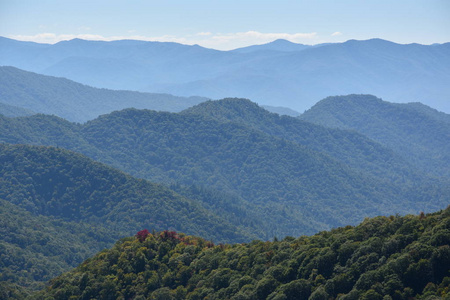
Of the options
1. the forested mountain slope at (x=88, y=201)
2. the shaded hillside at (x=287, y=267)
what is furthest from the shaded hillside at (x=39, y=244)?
the shaded hillside at (x=287, y=267)

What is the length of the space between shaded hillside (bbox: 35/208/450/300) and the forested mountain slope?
2534 inches

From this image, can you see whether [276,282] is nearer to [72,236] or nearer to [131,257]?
[131,257]

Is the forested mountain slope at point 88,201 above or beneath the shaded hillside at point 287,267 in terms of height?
beneath

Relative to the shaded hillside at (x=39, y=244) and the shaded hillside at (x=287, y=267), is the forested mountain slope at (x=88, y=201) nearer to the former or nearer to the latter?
the shaded hillside at (x=39, y=244)

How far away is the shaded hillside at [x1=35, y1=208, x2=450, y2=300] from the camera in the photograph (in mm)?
47406

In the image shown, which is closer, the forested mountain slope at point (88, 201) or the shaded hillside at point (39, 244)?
the shaded hillside at point (39, 244)

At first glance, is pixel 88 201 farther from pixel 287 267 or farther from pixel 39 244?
pixel 287 267

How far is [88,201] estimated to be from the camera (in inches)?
6201

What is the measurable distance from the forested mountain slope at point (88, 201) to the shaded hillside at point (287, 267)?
64369 mm

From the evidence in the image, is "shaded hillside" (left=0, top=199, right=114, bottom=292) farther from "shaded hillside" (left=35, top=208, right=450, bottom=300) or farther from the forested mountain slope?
"shaded hillside" (left=35, top=208, right=450, bottom=300)

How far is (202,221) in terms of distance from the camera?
159750 millimetres

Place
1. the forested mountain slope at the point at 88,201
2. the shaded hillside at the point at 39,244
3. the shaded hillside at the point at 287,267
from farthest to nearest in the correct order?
the forested mountain slope at the point at 88,201
the shaded hillside at the point at 39,244
the shaded hillside at the point at 287,267

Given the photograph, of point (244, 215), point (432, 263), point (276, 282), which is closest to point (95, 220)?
point (244, 215)

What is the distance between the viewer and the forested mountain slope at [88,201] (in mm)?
144500
